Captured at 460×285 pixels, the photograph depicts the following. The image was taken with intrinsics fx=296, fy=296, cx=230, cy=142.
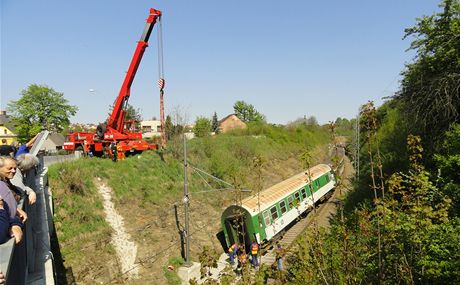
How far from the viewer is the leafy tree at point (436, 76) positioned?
388 inches

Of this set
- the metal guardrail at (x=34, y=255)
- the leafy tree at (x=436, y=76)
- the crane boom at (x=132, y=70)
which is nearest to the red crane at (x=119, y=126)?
the crane boom at (x=132, y=70)

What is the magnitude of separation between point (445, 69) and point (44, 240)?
1337 cm

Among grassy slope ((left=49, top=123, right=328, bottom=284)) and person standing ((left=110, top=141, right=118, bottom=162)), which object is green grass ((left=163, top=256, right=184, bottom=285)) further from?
person standing ((left=110, top=141, right=118, bottom=162))

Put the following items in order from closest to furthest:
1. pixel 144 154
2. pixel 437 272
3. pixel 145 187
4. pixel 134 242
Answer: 1. pixel 437 272
2. pixel 134 242
3. pixel 145 187
4. pixel 144 154

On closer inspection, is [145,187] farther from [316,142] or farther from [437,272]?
[316,142]

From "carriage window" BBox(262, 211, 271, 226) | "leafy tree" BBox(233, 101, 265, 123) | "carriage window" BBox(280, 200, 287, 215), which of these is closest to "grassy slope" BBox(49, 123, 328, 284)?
"carriage window" BBox(280, 200, 287, 215)

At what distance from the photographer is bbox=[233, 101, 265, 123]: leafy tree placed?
3669 inches

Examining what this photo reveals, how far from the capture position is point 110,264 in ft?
39.8

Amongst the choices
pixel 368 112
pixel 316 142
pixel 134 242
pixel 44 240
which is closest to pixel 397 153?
pixel 368 112

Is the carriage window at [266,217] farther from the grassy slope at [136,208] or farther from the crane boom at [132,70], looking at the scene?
the crane boom at [132,70]

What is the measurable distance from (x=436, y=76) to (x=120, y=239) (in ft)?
47.3

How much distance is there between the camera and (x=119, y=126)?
1841cm

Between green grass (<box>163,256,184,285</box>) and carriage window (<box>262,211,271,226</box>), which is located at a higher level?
carriage window (<box>262,211,271,226</box>)

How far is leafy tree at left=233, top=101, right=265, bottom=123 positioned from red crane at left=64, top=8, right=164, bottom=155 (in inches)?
2954
